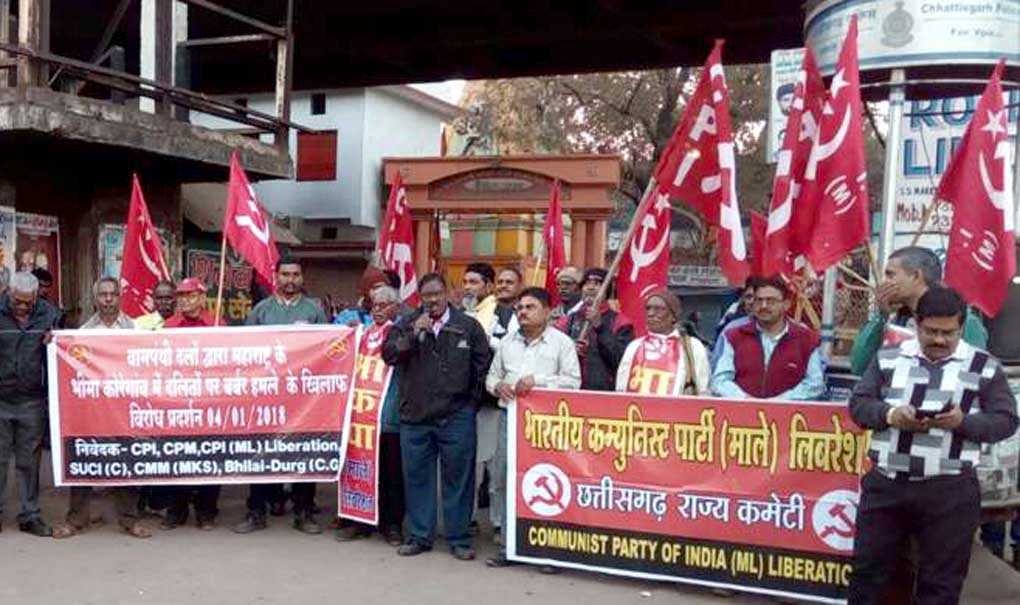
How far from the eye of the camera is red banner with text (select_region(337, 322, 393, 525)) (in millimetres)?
7055

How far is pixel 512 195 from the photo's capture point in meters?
22.4

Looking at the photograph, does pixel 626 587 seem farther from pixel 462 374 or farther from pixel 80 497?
pixel 80 497

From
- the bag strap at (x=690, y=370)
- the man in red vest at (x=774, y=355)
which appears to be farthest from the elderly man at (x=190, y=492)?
the man in red vest at (x=774, y=355)

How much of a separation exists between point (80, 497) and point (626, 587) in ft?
12.3

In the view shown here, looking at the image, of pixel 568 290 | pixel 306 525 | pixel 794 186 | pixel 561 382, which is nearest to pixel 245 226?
pixel 306 525

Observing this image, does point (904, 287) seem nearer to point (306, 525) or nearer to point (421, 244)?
point (306, 525)

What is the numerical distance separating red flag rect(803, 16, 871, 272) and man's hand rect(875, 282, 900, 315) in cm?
66

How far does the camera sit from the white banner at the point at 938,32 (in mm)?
7344

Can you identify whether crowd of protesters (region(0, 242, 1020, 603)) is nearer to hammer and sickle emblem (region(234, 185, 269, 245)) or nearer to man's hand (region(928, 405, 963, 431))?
man's hand (region(928, 405, 963, 431))

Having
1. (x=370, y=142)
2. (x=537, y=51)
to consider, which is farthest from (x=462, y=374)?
(x=370, y=142)

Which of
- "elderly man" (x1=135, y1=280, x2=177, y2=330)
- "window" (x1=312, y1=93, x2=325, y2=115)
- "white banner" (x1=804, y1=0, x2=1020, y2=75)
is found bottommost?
"elderly man" (x1=135, y1=280, x2=177, y2=330)

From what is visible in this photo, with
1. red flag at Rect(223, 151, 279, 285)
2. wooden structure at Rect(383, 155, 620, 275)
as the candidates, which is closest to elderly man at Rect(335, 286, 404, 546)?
red flag at Rect(223, 151, 279, 285)

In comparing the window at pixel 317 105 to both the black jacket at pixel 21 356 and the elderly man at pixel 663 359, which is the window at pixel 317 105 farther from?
the elderly man at pixel 663 359

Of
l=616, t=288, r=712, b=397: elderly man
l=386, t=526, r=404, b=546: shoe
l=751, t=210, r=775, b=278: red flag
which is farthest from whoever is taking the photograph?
l=751, t=210, r=775, b=278: red flag
